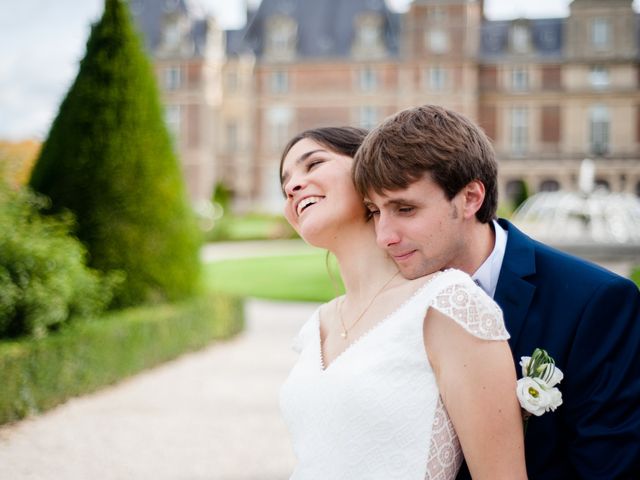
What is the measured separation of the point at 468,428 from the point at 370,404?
17 cm

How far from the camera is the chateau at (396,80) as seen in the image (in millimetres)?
30484

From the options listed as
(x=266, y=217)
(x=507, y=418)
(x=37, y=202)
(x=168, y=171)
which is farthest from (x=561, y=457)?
(x=266, y=217)

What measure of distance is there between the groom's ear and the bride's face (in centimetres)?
23

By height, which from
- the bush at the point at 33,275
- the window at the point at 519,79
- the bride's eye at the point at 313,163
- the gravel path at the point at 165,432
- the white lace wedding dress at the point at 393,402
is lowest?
the gravel path at the point at 165,432

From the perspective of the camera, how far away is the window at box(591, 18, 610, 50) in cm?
3059

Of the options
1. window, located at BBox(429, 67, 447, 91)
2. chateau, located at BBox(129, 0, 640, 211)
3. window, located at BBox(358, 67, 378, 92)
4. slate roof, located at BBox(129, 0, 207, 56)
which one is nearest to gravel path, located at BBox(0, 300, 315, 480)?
window, located at BBox(429, 67, 447, 91)

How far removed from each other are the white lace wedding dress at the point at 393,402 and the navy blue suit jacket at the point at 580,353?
174mm

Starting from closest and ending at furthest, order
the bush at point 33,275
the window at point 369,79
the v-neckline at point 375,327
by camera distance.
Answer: the v-neckline at point 375,327 < the bush at point 33,275 < the window at point 369,79

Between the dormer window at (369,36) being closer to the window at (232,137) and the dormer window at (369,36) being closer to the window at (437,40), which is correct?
the window at (437,40)

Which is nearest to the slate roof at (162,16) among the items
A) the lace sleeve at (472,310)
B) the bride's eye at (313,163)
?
the bride's eye at (313,163)

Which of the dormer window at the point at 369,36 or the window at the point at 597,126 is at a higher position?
the dormer window at the point at 369,36

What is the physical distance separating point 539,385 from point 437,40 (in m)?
30.5

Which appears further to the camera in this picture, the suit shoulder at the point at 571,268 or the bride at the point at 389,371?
the suit shoulder at the point at 571,268

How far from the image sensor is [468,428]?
1.21m
